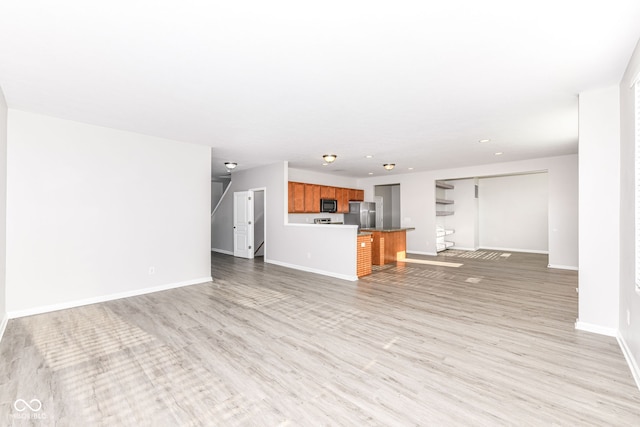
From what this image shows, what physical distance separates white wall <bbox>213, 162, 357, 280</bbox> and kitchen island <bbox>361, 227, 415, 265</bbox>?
5.28 feet

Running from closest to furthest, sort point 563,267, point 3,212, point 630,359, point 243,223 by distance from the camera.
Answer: point 630,359 → point 3,212 → point 563,267 → point 243,223

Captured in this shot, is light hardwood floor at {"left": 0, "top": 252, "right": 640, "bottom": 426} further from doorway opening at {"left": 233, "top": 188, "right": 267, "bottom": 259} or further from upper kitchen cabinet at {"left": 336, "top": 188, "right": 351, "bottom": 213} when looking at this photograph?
upper kitchen cabinet at {"left": 336, "top": 188, "right": 351, "bottom": 213}

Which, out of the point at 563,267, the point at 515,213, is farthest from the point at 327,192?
the point at 515,213

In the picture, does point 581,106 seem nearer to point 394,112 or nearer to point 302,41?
point 394,112

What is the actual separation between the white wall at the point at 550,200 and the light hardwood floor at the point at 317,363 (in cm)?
263

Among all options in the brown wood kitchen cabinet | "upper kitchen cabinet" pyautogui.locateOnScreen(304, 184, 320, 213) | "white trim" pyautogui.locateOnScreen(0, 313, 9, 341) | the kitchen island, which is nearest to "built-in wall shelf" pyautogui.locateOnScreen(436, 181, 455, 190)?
the kitchen island

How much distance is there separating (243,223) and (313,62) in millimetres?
6284

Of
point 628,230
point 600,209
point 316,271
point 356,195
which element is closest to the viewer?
point 628,230

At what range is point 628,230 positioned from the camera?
2479 millimetres

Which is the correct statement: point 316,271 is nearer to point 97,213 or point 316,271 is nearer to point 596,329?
point 97,213

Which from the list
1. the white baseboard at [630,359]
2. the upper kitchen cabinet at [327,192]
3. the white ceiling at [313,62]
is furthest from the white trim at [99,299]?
the white baseboard at [630,359]

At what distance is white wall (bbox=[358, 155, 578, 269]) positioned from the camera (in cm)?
632

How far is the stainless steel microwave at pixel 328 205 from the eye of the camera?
27.6 ft

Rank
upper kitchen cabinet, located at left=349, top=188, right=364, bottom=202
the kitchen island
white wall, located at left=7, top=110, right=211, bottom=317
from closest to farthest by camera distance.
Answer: white wall, located at left=7, top=110, right=211, bottom=317, the kitchen island, upper kitchen cabinet, located at left=349, top=188, right=364, bottom=202
